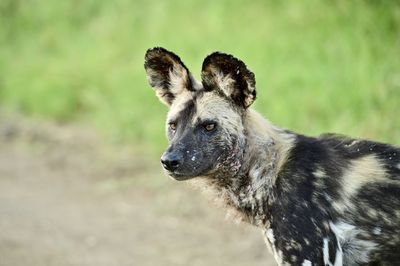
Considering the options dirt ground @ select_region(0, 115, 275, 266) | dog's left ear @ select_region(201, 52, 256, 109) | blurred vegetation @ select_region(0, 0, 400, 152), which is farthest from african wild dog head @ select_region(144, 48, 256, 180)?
blurred vegetation @ select_region(0, 0, 400, 152)

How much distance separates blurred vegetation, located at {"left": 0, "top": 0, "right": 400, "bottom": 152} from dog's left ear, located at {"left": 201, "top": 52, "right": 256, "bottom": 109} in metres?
2.72

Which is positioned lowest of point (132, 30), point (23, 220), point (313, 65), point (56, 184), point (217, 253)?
point (217, 253)

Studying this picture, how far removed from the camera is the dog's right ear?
14.8ft

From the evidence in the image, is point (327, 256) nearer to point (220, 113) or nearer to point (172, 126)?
point (220, 113)

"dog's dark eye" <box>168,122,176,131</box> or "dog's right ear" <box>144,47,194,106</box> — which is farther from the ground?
"dog's right ear" <box>144,47,194,106</box>

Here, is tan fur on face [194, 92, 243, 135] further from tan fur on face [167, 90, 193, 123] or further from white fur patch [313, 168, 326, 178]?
white fur patch [313, 168, 326, 178]

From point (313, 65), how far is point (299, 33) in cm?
75

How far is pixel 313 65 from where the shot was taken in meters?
8.16

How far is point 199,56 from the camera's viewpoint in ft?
31.2

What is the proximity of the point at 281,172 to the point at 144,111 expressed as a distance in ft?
17.6

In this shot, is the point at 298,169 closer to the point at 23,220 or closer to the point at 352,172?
the point at 352,172

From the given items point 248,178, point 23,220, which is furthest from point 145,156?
point 248,178

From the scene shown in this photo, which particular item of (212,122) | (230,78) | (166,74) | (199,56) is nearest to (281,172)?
(212,122)

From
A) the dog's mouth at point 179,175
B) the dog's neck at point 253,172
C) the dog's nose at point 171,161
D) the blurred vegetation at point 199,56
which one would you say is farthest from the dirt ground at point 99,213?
the dog's nose at point 171,161
